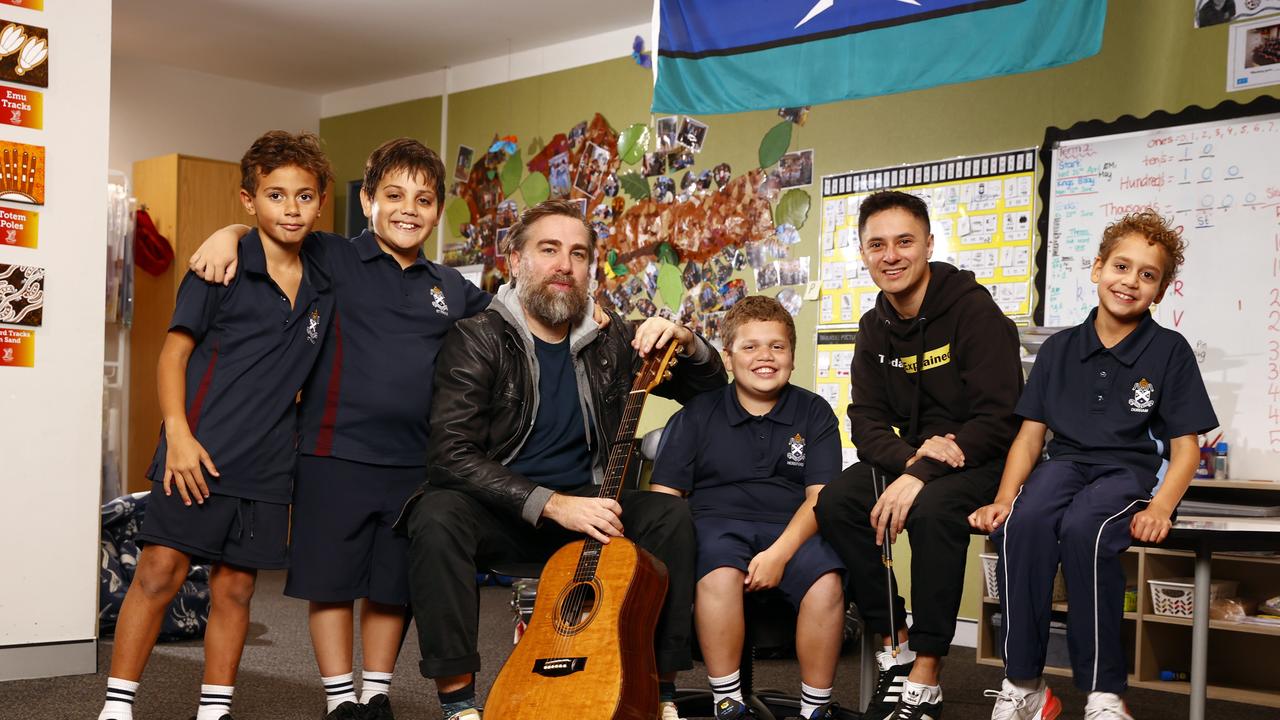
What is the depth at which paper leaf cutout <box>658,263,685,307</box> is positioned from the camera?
5805 mm

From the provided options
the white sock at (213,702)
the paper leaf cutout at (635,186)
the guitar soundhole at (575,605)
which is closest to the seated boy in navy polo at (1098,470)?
the guitar soundhole at (575,605)

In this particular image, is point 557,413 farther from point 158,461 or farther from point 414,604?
point 158,461

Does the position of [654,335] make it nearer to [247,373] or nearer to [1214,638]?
[247,373]

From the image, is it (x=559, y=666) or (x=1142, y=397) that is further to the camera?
(x=1142, y=397)

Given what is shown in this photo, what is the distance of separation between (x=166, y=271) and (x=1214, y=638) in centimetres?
548

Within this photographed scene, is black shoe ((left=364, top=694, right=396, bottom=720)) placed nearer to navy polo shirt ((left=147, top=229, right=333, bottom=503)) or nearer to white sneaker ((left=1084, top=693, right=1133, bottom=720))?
navy polo shirt ((left=147, top=229, right=333, bottom=503))

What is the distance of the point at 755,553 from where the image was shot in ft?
8.80

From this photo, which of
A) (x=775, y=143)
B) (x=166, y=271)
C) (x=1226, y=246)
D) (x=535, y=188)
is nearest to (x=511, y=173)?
(x=535, y=188)

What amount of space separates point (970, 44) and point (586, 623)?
235 cm

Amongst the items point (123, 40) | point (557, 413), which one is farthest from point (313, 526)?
point (123, 40)

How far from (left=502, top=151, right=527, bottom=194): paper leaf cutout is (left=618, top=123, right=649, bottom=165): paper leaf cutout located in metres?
0.73

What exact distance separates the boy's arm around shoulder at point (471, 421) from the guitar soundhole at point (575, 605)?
0.63 ft

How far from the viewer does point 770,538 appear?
2717 millimetres

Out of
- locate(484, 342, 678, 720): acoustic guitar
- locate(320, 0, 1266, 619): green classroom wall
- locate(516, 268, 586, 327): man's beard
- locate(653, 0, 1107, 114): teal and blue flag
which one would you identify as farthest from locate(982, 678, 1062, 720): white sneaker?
locate(320, 0, 1266, 619): green classroom wall
